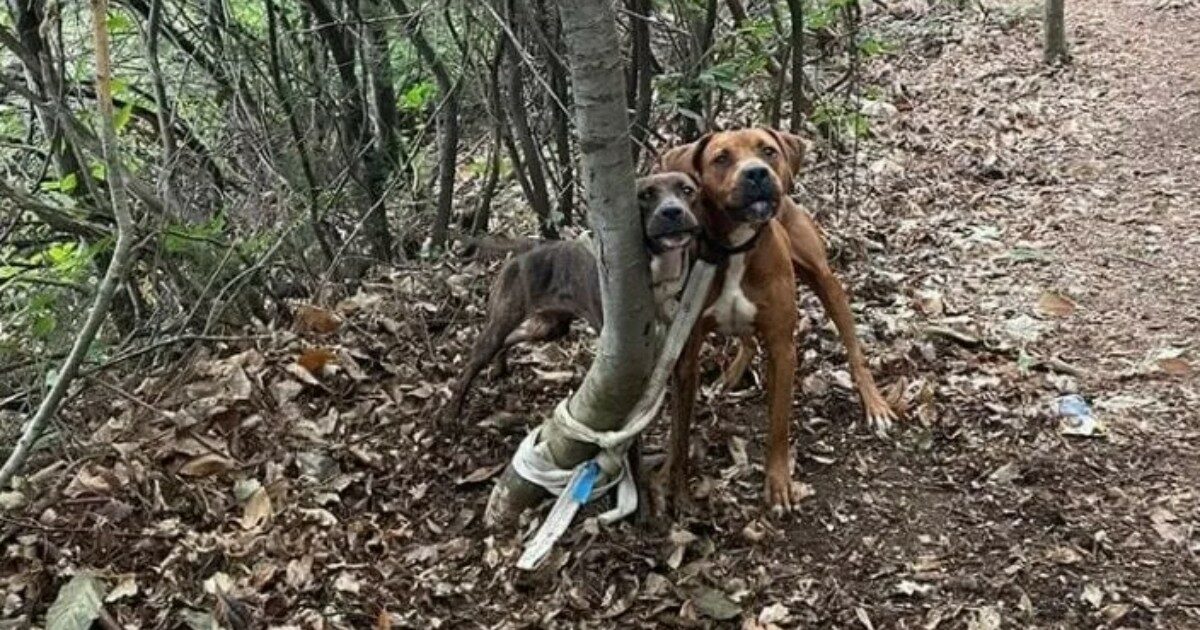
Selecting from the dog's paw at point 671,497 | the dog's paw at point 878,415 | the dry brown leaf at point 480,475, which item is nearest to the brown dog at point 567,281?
the dry brown leaf at point 480,475

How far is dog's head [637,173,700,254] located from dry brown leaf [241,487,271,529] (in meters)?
1.67

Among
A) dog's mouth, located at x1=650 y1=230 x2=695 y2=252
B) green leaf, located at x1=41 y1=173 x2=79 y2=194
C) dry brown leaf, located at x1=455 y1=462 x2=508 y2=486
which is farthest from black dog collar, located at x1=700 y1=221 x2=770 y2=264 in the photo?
green leaf, located at x1=41 y1=173 x2=79 y2=194

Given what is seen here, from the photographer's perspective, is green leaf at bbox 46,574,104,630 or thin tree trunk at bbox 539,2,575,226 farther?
thin tree trunk at bbox 539,2,575,226

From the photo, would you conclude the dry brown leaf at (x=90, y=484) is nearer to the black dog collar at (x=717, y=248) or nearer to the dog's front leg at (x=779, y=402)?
the black dog collar at (x=717, y=248)

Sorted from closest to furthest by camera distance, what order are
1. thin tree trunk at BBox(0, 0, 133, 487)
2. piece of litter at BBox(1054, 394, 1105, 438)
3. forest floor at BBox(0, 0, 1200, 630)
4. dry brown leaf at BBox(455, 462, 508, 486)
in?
thin tree trunk at BBox(0, 0, 133, 487)
forest floor at BBox(0, 0, 1200, 630)
dry brown leaf at BBox(455, 462, 508, 486)
piece of litter at BBox(1054, 394, 1105, 438)

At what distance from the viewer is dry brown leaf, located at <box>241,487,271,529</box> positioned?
398 centimetres

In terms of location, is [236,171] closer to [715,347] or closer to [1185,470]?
[715,347]

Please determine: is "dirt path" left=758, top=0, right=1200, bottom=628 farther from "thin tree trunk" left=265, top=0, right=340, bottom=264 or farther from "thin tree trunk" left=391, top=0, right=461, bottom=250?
"thin tree trunk" left=265, top=0, right=340, bottom=264

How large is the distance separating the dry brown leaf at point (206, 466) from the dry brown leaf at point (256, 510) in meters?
0.18

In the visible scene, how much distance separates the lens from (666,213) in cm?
346

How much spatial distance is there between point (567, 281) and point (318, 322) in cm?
154

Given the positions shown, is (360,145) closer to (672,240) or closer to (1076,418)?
(672,240)

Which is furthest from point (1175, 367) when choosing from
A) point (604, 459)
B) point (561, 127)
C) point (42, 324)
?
point (42, 324)

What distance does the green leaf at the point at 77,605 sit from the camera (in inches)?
135
